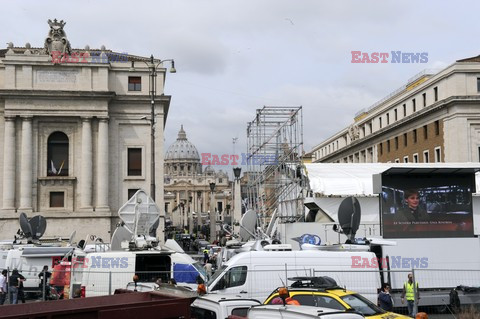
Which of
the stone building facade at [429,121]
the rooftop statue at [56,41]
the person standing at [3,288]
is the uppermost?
the rooftop statue at [56,41]

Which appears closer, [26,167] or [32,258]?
[32,258]

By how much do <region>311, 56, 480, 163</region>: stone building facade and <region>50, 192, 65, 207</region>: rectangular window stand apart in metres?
31.0

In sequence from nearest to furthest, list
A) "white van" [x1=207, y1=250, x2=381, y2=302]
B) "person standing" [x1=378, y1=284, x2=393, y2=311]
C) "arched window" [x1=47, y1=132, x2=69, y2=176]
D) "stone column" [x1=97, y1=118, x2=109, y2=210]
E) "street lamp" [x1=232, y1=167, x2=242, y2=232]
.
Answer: "person standing" [x1=378, y1=284, x2=393, y2=311] < "white van" [x1=207, y1=250, x2=381, y2=302] < "street lamp" [x1=232, y1=167, x2=242, y2=232] < "stone column" [x1=97, y1=118, x2=109, y2=210] < "arched window" [x1=47, y1=132, x2=69, y2=176]

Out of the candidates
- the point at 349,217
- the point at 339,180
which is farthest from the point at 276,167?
the point at 349,217

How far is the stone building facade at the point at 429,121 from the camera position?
51.2 meters

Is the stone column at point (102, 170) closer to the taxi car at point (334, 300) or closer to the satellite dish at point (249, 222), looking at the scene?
the satellite dish at point (249, 222)

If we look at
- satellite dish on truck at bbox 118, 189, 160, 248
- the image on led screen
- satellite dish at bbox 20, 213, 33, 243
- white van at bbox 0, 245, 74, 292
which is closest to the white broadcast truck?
the image on led screen

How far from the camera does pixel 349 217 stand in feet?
65.8

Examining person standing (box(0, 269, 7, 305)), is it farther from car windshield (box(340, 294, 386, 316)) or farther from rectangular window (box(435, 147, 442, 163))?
rectangular window (box(435, 147, 442, 163))

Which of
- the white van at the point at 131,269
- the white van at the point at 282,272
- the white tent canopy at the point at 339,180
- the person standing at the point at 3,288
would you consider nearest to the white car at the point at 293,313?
the white van at the point at 282,272

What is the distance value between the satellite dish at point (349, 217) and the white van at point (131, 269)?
207 inches

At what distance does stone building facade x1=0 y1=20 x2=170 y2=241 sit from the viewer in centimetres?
4750

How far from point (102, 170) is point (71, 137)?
12.2 ft

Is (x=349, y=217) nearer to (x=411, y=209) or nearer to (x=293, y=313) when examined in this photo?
(x=411, y=209)
